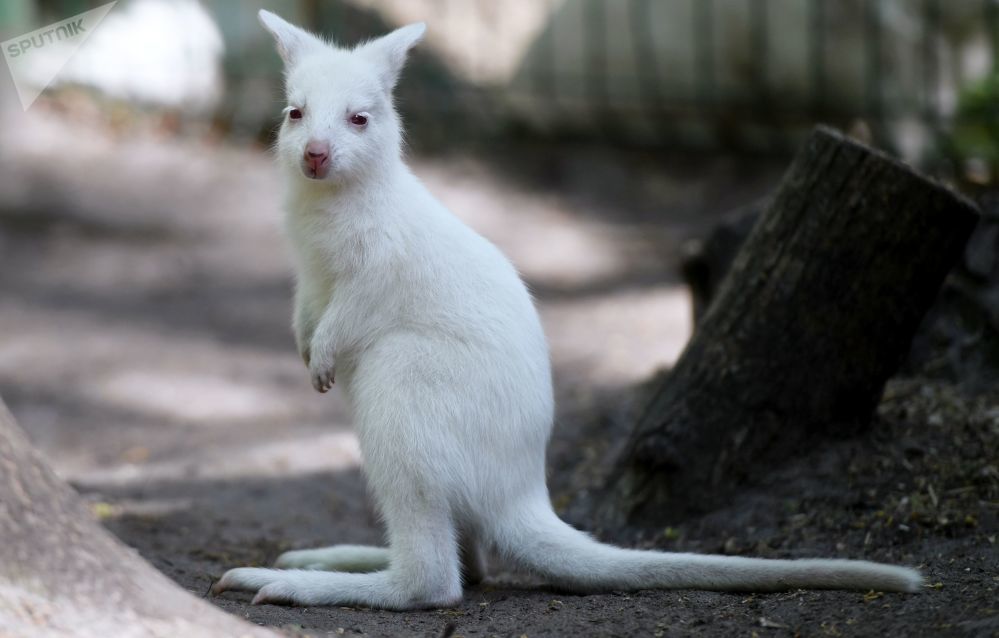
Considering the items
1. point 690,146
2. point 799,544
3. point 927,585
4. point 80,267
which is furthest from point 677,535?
point 690,146

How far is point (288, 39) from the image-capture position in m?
4.21

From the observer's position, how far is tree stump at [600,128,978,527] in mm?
4453

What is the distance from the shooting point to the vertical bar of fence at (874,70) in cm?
973

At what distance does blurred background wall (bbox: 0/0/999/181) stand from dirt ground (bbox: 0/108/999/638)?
0.42 metres

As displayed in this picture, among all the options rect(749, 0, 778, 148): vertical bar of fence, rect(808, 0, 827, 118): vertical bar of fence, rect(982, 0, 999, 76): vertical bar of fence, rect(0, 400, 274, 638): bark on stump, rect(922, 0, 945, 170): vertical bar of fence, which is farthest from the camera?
rect(749, 0, 778, 148): vertical bar of fence

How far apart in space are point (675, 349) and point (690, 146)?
409cm

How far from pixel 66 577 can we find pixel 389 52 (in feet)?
7.19

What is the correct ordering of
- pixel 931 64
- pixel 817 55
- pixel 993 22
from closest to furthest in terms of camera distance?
pixel 993 22, pixel 931 64, pixel 817 55

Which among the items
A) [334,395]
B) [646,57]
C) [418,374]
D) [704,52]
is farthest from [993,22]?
[418,374]

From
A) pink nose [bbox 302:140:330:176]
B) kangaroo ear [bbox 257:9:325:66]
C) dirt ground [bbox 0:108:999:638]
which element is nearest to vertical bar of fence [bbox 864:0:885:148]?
dirt ground [bbox 0:108:999:638]

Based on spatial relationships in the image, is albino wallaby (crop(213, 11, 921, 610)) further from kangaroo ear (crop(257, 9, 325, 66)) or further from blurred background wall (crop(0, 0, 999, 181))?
blurred background wall (crop(0, 0, 999, 181))
